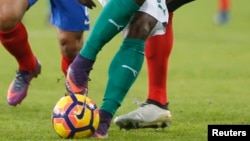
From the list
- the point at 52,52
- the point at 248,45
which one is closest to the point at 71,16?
the point at 52,52

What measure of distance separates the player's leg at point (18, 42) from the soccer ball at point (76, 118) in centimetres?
142

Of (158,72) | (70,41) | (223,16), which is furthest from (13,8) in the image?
(223,16)

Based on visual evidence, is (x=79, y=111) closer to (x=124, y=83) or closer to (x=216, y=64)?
(x=124, y=83)

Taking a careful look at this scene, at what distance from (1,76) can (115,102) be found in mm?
5576

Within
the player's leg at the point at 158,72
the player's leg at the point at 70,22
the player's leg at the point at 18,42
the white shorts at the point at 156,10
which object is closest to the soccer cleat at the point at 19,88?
the player's leg at the point at 18,42

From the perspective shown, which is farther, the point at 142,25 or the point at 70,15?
the point at 70,15

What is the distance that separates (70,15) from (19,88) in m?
0.87

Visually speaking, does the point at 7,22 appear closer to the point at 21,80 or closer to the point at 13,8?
the point at 13,8

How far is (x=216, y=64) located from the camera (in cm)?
Result: 1324

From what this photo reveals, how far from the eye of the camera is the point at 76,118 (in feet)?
19.6

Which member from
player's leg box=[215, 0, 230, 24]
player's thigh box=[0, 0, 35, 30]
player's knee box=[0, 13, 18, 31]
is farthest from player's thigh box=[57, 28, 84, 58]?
player's leg box=[215, 0, 230, 24]

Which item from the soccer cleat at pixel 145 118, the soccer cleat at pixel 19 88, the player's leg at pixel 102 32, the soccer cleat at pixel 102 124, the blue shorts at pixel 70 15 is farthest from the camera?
the soccer cleat at pixel 19 88

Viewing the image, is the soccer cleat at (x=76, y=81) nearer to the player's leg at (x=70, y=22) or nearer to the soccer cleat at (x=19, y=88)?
the player's leg at (x=70, y=22)

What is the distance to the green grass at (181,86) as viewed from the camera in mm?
6695
